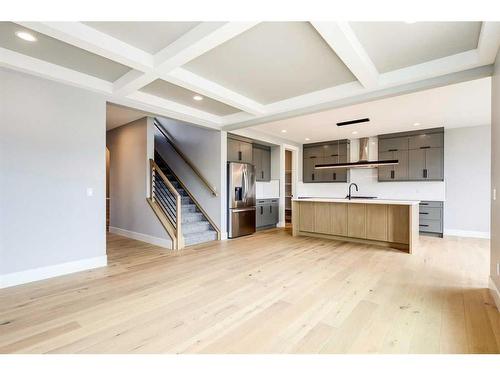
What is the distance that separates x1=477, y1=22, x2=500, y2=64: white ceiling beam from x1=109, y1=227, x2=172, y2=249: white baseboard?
16.2 feet

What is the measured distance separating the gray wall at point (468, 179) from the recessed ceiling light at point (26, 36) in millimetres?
7754

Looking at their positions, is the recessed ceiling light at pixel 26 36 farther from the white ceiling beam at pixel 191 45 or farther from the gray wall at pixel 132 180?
the gray wall at pixel 132 180

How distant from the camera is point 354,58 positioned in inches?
104

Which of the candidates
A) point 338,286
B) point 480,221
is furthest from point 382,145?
point 338,286

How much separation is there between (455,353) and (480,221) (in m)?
5.47

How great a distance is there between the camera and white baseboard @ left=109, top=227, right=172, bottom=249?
15.3ft

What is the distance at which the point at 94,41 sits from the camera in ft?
7.84

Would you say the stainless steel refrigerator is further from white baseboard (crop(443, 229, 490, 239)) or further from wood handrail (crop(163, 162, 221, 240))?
white baseboard (crop(443, 229, 490, 239))

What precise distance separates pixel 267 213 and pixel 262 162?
144cm

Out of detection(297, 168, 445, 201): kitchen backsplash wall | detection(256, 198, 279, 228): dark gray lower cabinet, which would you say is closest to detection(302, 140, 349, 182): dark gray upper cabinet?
detection(297, 168, 445, 201): kitchen backsplash wall

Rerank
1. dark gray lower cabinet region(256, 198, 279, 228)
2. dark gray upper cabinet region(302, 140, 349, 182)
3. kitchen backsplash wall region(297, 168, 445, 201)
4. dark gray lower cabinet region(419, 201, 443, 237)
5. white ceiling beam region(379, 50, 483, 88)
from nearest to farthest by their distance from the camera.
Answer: white ceiling beam region(379, 50, 483, 88) → dark gray lower cabinet region(419, 201, 443, 237) → kitchen backsplash wall region(297, 168, 445, 201) → dark gray lower cabinet region(256, 198, 279, 228) → dark gray upper cabinet region(302, 140, 349, 182)

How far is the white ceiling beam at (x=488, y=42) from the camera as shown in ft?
6.89

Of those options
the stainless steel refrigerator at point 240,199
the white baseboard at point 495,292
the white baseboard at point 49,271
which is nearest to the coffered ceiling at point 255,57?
the stainless steel refrigerator at point 240,199

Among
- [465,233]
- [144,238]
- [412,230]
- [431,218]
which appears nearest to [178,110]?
[144,238]
